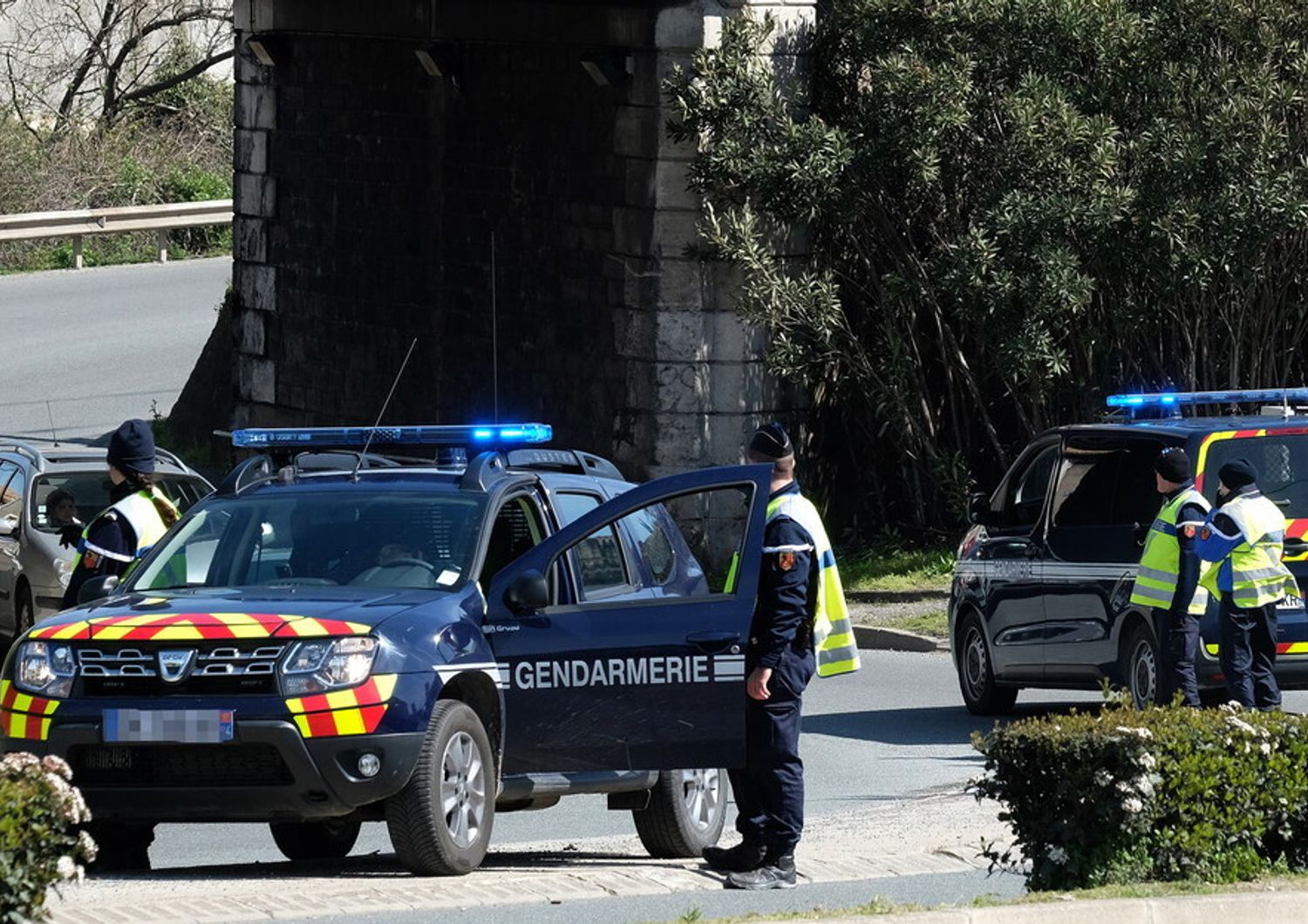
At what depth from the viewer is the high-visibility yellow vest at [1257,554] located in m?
12.8

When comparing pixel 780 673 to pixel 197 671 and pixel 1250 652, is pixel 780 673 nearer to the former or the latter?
pixel 197 671

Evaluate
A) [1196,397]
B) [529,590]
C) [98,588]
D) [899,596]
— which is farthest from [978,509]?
[98,588]

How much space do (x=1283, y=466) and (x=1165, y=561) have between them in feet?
4.02

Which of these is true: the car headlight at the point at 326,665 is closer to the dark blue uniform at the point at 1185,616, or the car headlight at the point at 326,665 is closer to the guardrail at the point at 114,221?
the dark blue uniform at the point at 1185,616

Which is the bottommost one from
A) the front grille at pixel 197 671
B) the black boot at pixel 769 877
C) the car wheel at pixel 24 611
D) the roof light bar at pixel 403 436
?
the car wheel at pixel 24 611

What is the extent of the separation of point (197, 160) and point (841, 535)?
2523cm

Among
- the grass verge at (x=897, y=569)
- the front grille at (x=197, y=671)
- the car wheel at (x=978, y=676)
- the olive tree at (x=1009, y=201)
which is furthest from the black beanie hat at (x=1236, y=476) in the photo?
the grass verge at (x=897, y=569)

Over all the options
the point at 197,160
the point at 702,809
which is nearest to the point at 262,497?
the point at 702,809

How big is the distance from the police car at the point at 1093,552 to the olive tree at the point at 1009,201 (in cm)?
504

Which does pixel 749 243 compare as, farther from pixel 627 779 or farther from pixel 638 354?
pixel 627 779

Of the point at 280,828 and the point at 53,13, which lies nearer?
the point at 280,828

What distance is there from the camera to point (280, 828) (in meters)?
10.6

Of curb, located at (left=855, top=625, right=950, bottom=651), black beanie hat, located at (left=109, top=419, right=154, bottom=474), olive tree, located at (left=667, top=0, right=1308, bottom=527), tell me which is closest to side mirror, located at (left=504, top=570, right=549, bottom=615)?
black beanie hat, located at (left=109, top=419, right=154, bottom=474)

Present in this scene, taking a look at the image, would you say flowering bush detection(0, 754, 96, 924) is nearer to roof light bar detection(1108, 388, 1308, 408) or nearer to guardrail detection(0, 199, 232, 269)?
roof light bar detection(1108, 388, 1308, 408)
